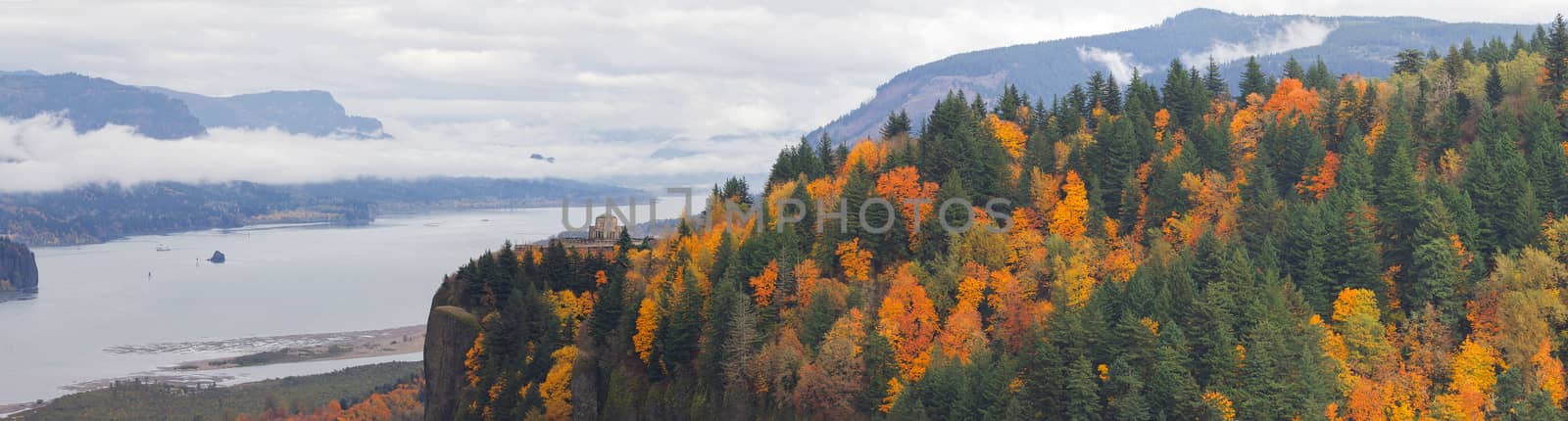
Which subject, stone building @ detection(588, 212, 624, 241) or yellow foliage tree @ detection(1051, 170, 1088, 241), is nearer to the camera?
yellow foliage tree @ detection(1051, 170, 1088, 241)

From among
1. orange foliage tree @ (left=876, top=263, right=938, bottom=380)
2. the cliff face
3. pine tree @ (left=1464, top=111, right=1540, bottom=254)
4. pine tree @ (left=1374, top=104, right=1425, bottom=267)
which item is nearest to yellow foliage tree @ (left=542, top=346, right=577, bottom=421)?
the cliff face

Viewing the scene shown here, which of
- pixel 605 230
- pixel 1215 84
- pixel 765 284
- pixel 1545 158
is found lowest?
pixel 765 284

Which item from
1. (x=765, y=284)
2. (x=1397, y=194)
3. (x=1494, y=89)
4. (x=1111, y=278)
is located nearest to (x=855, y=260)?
(x=765, y=284)

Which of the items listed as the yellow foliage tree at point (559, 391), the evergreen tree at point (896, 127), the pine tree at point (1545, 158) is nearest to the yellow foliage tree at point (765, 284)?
the yellow foliage tree at point (559, 391)

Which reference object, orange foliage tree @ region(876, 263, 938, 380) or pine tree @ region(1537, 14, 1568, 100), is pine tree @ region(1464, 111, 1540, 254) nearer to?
pine tree @ region(1537, 14, 1568, 100)

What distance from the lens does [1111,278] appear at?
318ft

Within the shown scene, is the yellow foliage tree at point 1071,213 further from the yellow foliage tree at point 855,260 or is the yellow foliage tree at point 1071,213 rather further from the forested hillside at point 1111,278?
the yellow foliage tree at point 855,260

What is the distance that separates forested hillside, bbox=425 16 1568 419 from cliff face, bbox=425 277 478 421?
0.29 metres

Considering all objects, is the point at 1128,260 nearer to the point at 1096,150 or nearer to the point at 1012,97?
the point at 1096,150

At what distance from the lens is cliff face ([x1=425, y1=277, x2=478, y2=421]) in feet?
431

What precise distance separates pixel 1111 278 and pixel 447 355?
60544 mm

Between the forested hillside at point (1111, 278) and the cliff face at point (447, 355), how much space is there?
0.29m

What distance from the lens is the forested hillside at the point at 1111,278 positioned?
286ft

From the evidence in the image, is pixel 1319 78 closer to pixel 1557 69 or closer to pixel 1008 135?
pixel 1557 69
